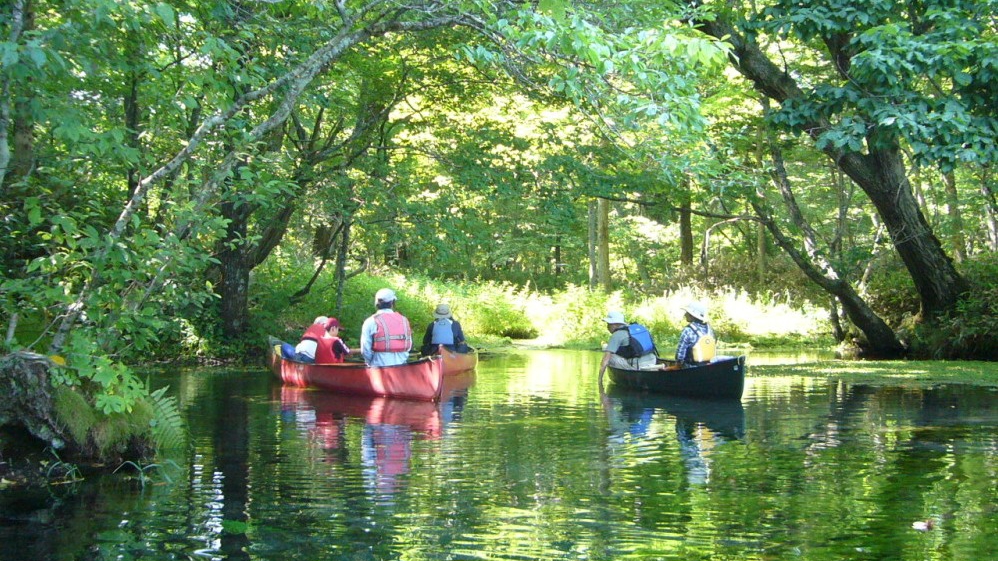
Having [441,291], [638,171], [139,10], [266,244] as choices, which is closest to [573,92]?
[139,10]

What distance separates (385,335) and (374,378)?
0.59m

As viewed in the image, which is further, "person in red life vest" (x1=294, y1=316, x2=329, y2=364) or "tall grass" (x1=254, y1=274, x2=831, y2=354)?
"tall grass" (x1=254, y1=274, x2=831, y2=354)

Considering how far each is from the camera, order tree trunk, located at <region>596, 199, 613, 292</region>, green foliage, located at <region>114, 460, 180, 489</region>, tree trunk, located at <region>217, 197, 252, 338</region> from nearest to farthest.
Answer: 1. green foliage, located at <region>114, 460, 180, 489</region>
2. tree trunk, located at <region>217, 197, 252, 338</region>
3. tree trunk, located at <region>596, 199, 613, 292</region>

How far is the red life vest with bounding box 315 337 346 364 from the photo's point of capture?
15.6 meters

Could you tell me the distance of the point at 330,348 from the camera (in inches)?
613

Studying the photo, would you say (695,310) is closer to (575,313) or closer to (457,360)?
(457,360)

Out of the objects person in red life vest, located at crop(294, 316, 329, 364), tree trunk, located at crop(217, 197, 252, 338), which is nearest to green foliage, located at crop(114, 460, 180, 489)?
person in red life vest, located at crop(294, 316, 329, 364)

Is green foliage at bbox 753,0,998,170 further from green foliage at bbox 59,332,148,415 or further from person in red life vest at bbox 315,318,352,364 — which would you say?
green foliage at bbox 59,332,148,415

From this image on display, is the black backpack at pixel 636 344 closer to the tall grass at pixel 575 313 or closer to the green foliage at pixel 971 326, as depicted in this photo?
the green foliage at pixel 971 326

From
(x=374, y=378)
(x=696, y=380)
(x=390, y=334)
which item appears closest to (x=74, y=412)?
(x=374, y=378)

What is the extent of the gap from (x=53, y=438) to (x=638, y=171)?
11666mm

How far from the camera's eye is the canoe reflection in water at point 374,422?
8258mm

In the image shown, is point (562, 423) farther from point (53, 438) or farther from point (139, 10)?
point (139, 10)

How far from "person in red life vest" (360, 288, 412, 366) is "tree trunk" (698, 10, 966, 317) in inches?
248
